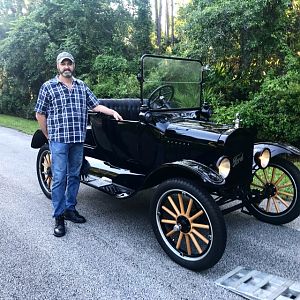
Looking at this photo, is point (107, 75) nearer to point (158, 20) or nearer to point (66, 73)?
point (158, 20)

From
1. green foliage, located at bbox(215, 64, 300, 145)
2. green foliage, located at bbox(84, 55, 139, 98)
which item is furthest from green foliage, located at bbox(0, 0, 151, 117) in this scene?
green foliage, located at bbox(215, 64, 300, 145)

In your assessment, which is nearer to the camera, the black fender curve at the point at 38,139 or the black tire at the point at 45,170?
the black tire at the point at 45,170

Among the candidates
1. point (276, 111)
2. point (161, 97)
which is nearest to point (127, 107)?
point (161, 97)

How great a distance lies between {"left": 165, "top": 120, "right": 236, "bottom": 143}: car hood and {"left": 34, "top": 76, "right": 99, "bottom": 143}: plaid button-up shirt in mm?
935

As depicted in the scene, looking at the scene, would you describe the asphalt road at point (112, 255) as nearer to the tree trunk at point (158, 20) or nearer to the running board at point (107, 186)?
the running board at point (107, 186)

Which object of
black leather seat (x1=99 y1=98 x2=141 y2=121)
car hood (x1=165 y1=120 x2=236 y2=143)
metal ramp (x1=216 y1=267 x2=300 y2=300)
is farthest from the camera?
black leather seat (x1=99 y1=98 x2=141 y2=121)

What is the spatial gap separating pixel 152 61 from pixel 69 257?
2.24 m

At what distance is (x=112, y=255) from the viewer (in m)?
3.26

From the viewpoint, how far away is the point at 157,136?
148 inches

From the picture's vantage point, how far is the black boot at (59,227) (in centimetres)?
366

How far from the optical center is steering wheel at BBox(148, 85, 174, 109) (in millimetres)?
4027

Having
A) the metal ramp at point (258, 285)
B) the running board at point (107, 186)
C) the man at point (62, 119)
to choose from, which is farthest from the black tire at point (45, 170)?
the metal ramp at point (258, 285)

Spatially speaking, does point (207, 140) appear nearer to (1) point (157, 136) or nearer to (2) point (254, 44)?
(1) point (157, 136)

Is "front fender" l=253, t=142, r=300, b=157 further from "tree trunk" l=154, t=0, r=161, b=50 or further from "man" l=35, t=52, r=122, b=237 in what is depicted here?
"tree trunk" l=154, t=0, r=161, b=50
